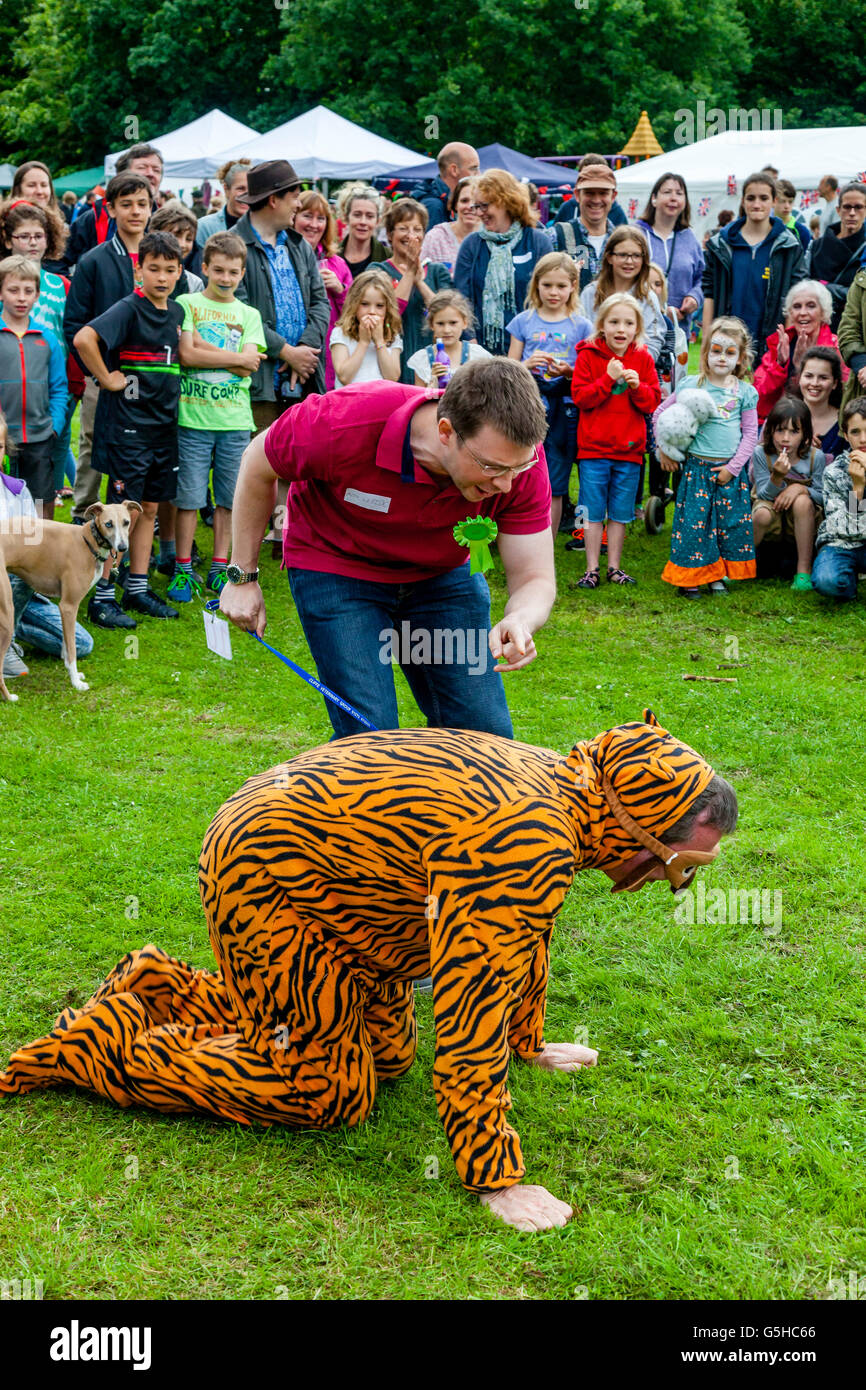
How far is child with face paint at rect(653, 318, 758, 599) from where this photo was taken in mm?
9047

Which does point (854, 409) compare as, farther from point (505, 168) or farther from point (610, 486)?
point (505, 168)

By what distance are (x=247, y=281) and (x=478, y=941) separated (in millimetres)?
7076

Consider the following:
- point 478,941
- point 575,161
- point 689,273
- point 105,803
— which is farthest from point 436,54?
point 478,941

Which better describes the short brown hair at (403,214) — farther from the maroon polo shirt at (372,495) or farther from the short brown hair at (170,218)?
the maroon polo shirt at (372,495)

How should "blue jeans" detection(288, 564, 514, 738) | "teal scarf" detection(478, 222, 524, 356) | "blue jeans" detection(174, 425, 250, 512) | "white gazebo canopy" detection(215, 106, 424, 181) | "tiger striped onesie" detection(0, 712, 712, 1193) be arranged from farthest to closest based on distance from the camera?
"white gazebo canopy" detection(215, 106, 424, 181) < "teal scarf" detection(478, 222, 524, 356) < "blue jeans" detection(174, 425, 250, 512) < "blue jeans" detection(288, 564, 514, 738) < "tiger striped onesie" detection(0, 712, 712, 1193)

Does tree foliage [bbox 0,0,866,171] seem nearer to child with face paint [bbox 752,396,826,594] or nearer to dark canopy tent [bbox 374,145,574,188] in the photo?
dark canopy tent [bbox 374,145,574,188]

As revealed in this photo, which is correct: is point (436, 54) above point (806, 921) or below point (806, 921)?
above

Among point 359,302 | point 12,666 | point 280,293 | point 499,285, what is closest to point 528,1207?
point 12,666

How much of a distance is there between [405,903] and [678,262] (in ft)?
30.1

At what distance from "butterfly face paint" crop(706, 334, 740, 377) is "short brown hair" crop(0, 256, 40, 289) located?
14.8 ft

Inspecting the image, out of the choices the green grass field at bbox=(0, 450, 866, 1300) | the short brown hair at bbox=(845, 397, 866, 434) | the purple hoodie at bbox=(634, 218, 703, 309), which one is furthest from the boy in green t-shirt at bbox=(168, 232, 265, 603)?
the purple hoodie at bbox=(634, 218, 703, 309)
